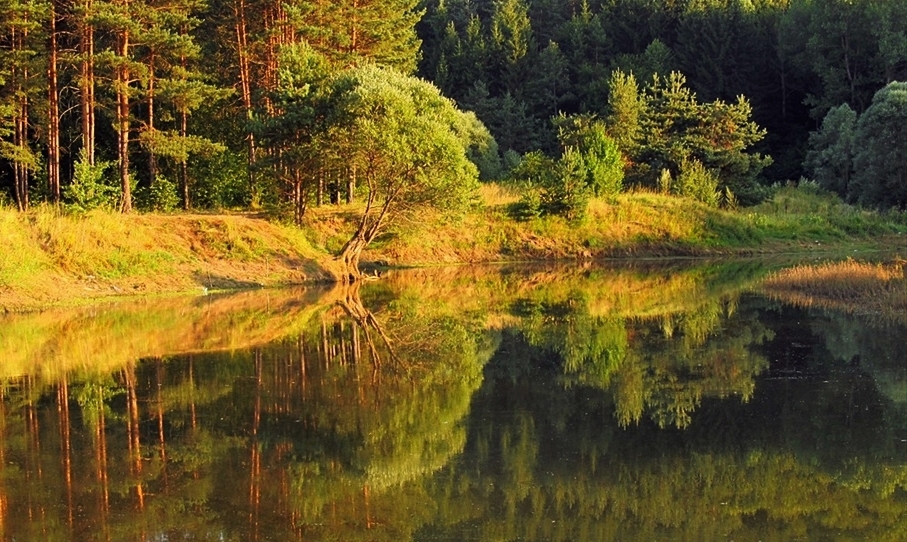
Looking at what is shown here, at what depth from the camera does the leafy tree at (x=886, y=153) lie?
58.9 metres

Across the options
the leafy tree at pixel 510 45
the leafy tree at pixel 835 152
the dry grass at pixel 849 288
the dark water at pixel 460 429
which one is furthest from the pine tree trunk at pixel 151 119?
the leafy tree at pixel 510 45

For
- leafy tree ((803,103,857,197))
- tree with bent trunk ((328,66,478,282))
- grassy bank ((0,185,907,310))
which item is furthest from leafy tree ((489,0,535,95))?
tree with bent trunk ((328,66,478,282))

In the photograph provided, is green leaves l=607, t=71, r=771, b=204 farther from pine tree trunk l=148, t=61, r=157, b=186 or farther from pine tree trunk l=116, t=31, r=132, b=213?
pine tree trunk l=116, t=31, r=132, b=213

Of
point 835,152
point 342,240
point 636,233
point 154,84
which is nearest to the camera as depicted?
point 342,240

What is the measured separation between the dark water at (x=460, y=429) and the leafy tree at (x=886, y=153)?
38.2 metres

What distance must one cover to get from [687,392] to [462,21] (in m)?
101

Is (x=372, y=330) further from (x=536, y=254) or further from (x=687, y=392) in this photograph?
(x=536, y=254)

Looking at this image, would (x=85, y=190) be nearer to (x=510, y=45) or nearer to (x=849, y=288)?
(x=849, y=288)

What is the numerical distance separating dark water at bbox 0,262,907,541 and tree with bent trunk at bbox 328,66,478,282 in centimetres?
1328

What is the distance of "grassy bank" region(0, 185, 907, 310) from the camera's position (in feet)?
108

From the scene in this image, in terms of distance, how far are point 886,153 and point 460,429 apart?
53.8m

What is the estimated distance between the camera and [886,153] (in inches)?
2352

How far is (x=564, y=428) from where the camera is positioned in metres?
13.6

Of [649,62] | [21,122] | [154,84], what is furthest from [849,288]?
[649,62]
